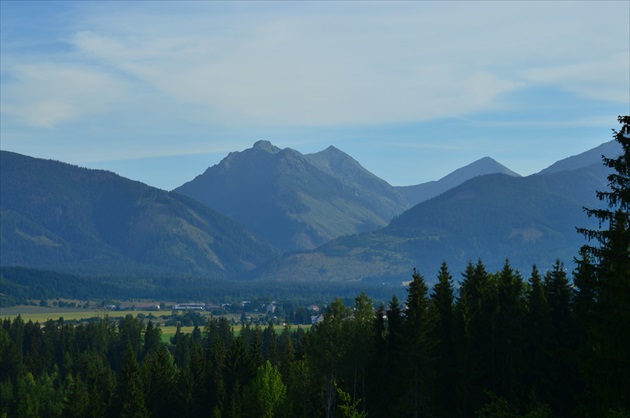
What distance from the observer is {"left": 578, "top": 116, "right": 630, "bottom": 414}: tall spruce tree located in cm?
3856

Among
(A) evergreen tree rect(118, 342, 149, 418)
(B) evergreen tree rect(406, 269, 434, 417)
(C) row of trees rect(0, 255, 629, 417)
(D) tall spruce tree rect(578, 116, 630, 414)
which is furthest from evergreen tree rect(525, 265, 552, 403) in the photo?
(A) evergreen tree rect(118, 342, 149, 418)

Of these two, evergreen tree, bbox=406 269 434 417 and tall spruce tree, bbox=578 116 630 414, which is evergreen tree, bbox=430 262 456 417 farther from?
tall spruce tree, bbox=578 116 630 414

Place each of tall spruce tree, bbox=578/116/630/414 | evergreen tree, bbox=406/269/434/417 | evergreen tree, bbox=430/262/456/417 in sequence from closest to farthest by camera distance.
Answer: tall spruce tree, bbox=578/116/630/414, evergreen tree, bbox=406/269/434/417, evergreen tree, bbox=430/262/456/417

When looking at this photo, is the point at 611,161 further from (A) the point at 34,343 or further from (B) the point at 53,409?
(A) the point at 34,343

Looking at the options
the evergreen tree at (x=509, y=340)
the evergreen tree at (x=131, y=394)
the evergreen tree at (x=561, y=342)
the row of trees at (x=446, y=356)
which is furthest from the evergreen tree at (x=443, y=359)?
the evergreen tree at (x=131, y=394)

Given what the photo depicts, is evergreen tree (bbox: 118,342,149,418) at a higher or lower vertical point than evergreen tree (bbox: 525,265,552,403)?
lower

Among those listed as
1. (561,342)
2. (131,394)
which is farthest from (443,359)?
(131,394)

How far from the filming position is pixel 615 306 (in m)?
39.0

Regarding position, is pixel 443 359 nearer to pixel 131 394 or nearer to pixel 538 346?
pixel 538 346

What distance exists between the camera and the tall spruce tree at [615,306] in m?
38.6

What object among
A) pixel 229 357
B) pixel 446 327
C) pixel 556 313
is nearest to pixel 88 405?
pixel 229 357

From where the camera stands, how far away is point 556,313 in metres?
73.2

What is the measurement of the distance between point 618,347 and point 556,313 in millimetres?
35314

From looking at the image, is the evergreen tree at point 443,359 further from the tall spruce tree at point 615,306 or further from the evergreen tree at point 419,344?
the tall spruce tree at point 615,306
